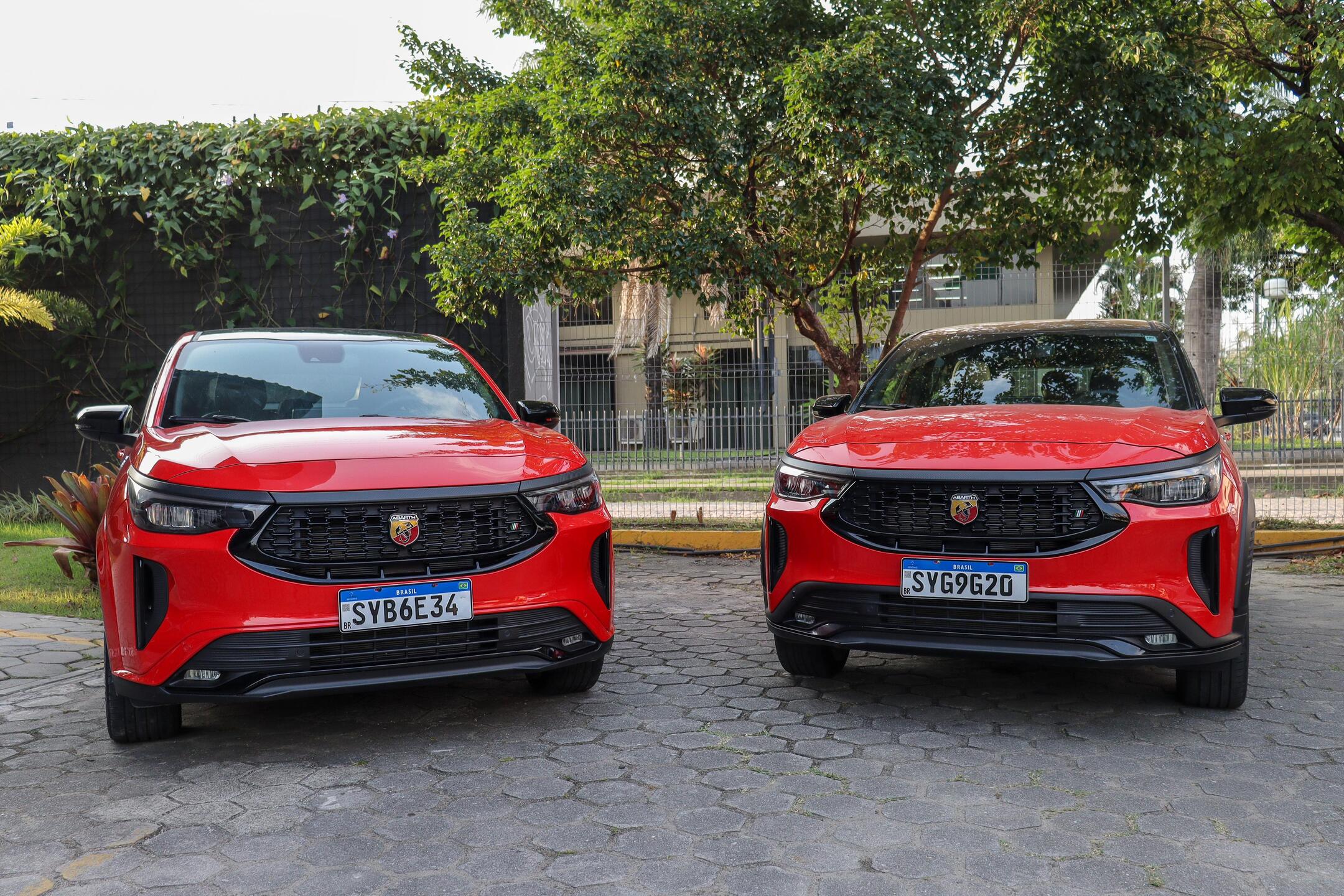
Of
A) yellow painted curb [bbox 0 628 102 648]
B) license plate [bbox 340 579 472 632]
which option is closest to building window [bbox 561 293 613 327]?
yellow painted curb [bbox 0 628 102 648]

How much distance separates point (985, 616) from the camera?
3936mm

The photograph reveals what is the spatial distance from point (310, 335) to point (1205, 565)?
4092mm

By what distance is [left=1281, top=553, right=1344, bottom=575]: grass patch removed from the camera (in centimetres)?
823

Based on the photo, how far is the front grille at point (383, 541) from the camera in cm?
364

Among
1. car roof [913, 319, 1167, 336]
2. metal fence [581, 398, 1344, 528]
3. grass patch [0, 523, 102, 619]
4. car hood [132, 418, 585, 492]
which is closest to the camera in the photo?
car hood [132, 418, 585, 492]

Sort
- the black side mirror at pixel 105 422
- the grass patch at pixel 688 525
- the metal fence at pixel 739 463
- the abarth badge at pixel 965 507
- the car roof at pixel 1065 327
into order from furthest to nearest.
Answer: the grass patch at pixel 688 525, the metal fence at pixel 739 463, the car roof at pixel 1065 327, the black side mirror at pixel 105 422, the abarth badge at pixel 965 507

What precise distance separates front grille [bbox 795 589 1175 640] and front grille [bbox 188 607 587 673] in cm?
103

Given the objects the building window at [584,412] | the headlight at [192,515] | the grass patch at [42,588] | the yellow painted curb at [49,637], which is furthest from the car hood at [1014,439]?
the building window at [584,412]

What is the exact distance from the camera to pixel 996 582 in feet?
12.8

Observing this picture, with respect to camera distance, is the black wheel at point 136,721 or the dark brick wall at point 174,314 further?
the dark brick wall at point 174,314

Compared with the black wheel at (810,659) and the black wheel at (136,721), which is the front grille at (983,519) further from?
the black wheel at (136,721)

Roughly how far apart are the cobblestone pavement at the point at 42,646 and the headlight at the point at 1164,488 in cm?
486

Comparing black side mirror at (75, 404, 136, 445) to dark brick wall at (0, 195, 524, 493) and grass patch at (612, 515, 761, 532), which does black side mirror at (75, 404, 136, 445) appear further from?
grass patch at (612, 515, 761, 532)

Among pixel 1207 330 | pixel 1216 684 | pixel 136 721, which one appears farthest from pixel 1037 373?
pixel 1207 330
